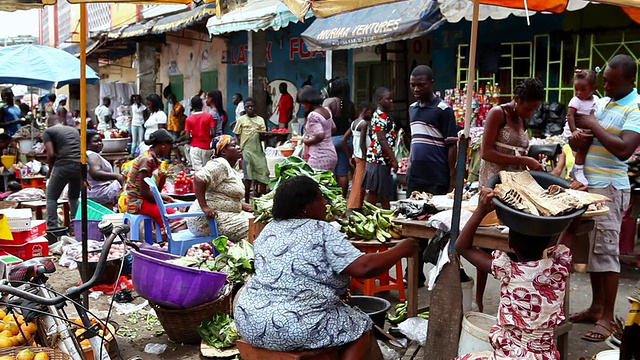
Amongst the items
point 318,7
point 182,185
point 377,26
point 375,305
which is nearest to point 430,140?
point 318,7

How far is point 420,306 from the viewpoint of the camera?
5.52 m

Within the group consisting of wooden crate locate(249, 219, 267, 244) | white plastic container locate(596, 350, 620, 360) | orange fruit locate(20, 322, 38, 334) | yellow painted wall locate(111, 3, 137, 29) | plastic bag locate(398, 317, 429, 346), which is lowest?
plastic bag locate(398, 317, 429, 346)

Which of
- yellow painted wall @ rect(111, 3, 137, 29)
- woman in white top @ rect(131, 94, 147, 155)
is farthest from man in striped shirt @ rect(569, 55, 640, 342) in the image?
yellow painted wall @ rect(111, 3, 137, 29)

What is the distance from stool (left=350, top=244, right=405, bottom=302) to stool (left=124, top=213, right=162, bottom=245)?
274 centimetres

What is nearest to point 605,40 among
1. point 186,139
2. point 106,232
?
point 106,232

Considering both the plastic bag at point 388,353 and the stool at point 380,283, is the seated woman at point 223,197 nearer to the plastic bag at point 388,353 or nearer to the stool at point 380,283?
the stool at point 380,283

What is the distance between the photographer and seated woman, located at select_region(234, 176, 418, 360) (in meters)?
3.49

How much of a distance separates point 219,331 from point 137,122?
613 inches

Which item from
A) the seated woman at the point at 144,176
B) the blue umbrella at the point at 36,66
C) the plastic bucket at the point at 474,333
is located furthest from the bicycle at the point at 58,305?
the blue umbrella at the point at 36,66

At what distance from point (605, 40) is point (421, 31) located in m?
2.66

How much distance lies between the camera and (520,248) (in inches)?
120

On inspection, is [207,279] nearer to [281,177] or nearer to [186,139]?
[281,177]

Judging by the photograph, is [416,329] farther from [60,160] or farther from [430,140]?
[60,160]

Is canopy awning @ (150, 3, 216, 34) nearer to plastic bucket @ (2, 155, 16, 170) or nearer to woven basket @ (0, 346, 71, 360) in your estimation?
plastic bucket @ (2, 155, 16, 170)
